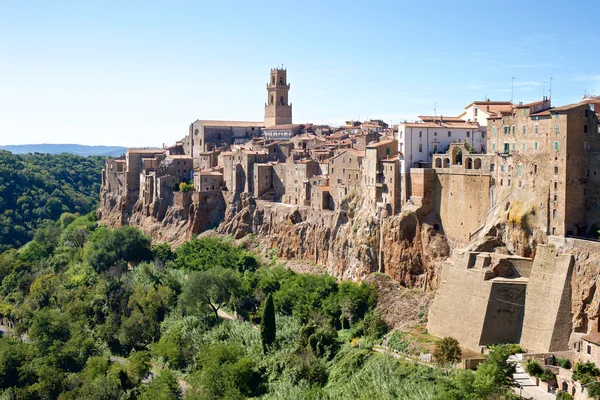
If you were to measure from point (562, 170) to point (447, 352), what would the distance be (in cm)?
1231

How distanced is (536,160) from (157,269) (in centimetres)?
4295

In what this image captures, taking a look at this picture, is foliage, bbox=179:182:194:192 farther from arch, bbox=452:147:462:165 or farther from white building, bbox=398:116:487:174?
arch, bbox=452:147:462:165

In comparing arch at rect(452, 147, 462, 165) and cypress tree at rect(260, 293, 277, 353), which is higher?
arch at rect(452, 147, 462, 165)

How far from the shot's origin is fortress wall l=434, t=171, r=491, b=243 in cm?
4959

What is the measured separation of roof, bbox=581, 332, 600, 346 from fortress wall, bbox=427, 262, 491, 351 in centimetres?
678

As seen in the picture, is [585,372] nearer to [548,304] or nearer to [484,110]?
[548,304]

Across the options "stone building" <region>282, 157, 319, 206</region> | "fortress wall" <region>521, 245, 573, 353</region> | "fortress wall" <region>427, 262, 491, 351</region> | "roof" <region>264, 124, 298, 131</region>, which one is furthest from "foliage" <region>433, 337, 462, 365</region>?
"roof" <region>264, 124, 298, 131</region>

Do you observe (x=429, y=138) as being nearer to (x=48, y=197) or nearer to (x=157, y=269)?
(x=157, y=269)

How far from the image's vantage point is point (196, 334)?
Result: 61.8 metres

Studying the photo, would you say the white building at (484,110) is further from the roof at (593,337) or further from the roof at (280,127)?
the roof at (280,127)

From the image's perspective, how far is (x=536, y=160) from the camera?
150 feet

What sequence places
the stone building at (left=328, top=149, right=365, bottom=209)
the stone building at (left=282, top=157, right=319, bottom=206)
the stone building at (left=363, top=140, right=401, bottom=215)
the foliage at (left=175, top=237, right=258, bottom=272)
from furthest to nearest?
the stone building at (left=282, top=157, right=319, bottom=206) → the foliage at (left=175, top=237, right=258, bottom=272) → the stone building at (left=328, top=149, right=365, bottom=209) → the stone building at (left=363, top=140, right=401, bottom=215)

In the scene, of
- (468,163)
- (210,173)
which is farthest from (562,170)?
(210,173)

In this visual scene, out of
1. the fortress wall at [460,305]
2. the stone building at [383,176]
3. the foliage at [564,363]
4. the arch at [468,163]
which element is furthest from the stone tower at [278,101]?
the foliage at [564,363]
